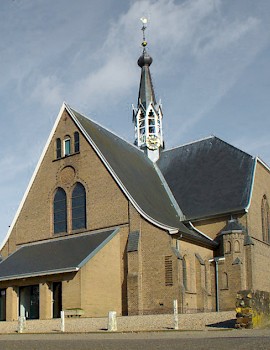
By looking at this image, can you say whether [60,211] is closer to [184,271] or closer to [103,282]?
[103,282]

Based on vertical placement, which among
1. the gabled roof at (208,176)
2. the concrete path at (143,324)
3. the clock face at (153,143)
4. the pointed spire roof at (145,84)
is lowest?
the concrete path at (143,324)

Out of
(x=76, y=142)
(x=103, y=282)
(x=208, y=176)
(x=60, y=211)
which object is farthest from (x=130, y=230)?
(x=208, y=176)

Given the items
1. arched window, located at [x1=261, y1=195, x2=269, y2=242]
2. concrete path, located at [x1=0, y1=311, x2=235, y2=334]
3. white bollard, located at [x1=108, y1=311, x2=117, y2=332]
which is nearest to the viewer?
concrete path, located at [x1=0, y1=311, x2=235, y2=334]

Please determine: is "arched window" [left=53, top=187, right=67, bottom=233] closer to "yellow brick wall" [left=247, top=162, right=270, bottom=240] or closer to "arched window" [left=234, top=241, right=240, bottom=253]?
"arched window" [left=234, top=241, right=240, bottom=253]

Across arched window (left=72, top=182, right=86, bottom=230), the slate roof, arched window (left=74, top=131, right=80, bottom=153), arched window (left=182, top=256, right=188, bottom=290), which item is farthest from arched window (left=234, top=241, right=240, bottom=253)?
arched window (left=74, top=131, right=80, bottom=153)

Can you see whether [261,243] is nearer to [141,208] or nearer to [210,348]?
[141,208]

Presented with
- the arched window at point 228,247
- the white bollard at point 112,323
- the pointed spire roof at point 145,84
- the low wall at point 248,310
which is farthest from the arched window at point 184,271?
the pointed spire roof at point 145,84

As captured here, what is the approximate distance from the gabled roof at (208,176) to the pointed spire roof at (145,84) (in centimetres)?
712

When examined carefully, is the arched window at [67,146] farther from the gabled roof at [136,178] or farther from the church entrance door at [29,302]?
the church entrance door at [29,302]

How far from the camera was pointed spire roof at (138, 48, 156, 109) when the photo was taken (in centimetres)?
4834

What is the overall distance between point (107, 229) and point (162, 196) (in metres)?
5.98

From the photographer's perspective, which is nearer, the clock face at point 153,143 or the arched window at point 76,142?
the arched window at point 76,142

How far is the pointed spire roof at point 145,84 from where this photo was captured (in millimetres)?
48344

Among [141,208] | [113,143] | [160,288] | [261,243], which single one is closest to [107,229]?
[141,208]
